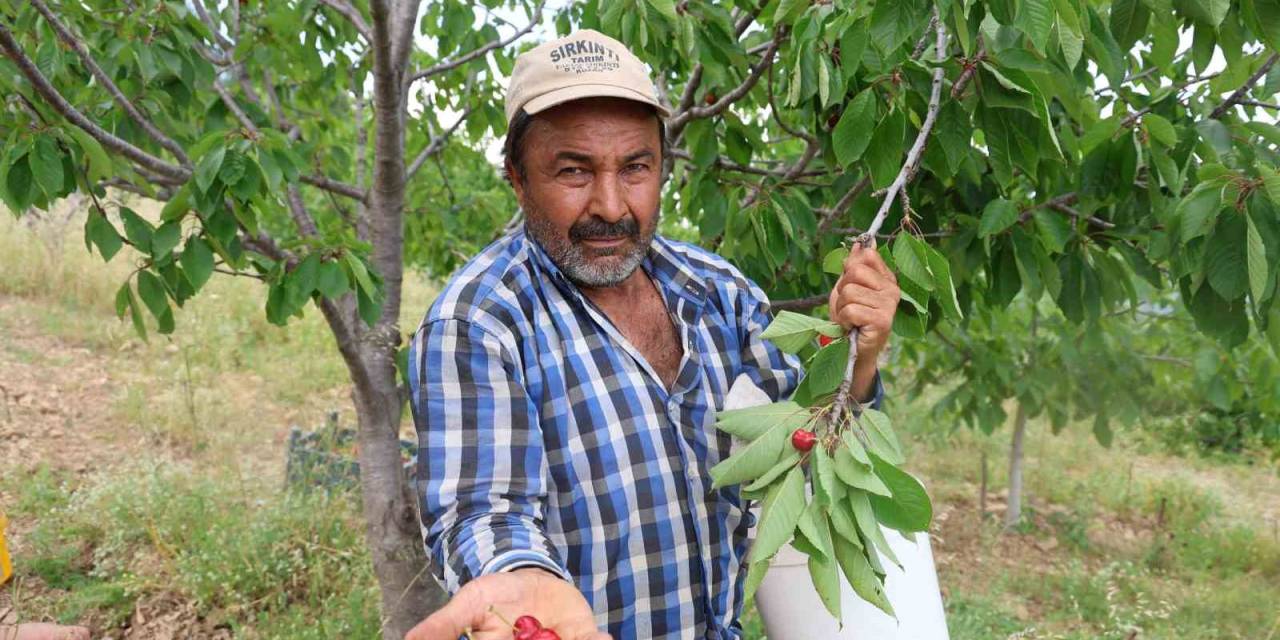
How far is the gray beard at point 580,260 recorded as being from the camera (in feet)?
5.24

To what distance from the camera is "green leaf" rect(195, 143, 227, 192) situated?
1.85 metres

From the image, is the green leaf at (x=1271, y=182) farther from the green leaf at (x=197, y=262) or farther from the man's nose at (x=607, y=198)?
the green leaf at (x=197, y=262)

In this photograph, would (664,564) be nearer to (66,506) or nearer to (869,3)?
(869,3)

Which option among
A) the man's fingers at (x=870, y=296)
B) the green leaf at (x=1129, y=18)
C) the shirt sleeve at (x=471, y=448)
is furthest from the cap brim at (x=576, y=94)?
the green leaf at (x=1129, y=18)

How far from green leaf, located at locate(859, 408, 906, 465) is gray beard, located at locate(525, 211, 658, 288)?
548mm

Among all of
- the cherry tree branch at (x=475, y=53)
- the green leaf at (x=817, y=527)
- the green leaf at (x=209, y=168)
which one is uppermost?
the cherry tree branch at (x=475, y=53)

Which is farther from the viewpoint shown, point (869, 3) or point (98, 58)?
point (98, 58)

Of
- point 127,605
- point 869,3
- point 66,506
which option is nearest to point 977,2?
point 869,3

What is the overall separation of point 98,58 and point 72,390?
411 cm

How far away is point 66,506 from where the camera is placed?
4219mm

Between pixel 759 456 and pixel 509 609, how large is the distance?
1.26 ft

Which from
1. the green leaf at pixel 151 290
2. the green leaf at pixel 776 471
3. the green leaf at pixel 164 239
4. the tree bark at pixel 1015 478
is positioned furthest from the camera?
the tree bark at pixel 1015 478

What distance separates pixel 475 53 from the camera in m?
3.03

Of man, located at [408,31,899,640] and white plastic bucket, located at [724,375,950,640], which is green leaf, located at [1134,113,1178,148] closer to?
man, located at [408,31,899,640]
